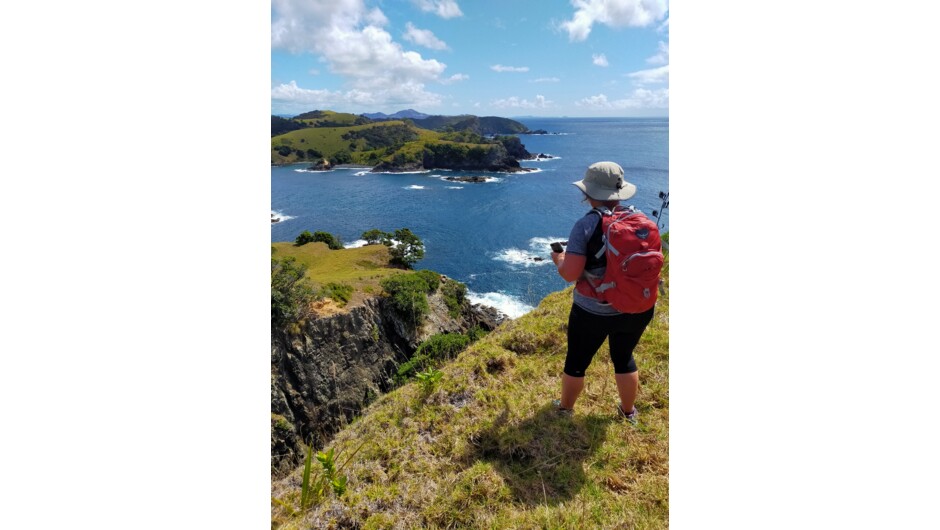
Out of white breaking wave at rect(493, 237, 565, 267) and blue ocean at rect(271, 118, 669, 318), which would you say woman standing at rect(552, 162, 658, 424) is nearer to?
blue ocean at rect(271, 118, 669, 318)

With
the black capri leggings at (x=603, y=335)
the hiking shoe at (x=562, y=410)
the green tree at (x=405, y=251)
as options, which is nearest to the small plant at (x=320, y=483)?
the hiking shoe at (x=562, y=410)

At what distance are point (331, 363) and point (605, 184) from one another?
24752 mm

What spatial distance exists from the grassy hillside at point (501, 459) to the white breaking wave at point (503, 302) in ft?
112

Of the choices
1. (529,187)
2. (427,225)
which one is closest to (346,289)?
(427,225)

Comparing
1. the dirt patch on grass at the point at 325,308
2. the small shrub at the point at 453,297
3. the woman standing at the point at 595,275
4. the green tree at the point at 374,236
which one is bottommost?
the small shrub at the point at 453,297


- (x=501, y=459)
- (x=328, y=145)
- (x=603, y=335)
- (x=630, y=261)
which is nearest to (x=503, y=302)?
(x=501, y=459)

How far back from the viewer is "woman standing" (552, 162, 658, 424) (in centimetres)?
301

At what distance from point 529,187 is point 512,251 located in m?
38.2

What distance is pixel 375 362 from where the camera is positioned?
27.8 meters

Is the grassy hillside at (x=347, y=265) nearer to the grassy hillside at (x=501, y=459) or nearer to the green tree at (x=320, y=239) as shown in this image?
the green tree at (x=320, y=239)

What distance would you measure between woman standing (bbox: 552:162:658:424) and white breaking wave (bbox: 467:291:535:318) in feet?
115

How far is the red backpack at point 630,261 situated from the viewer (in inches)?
113

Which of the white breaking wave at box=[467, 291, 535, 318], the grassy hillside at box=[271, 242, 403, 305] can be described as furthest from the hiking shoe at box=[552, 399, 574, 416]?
the white breaking wave at box=[467, 291, 535, 318]

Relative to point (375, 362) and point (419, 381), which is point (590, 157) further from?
point (419, 381)
